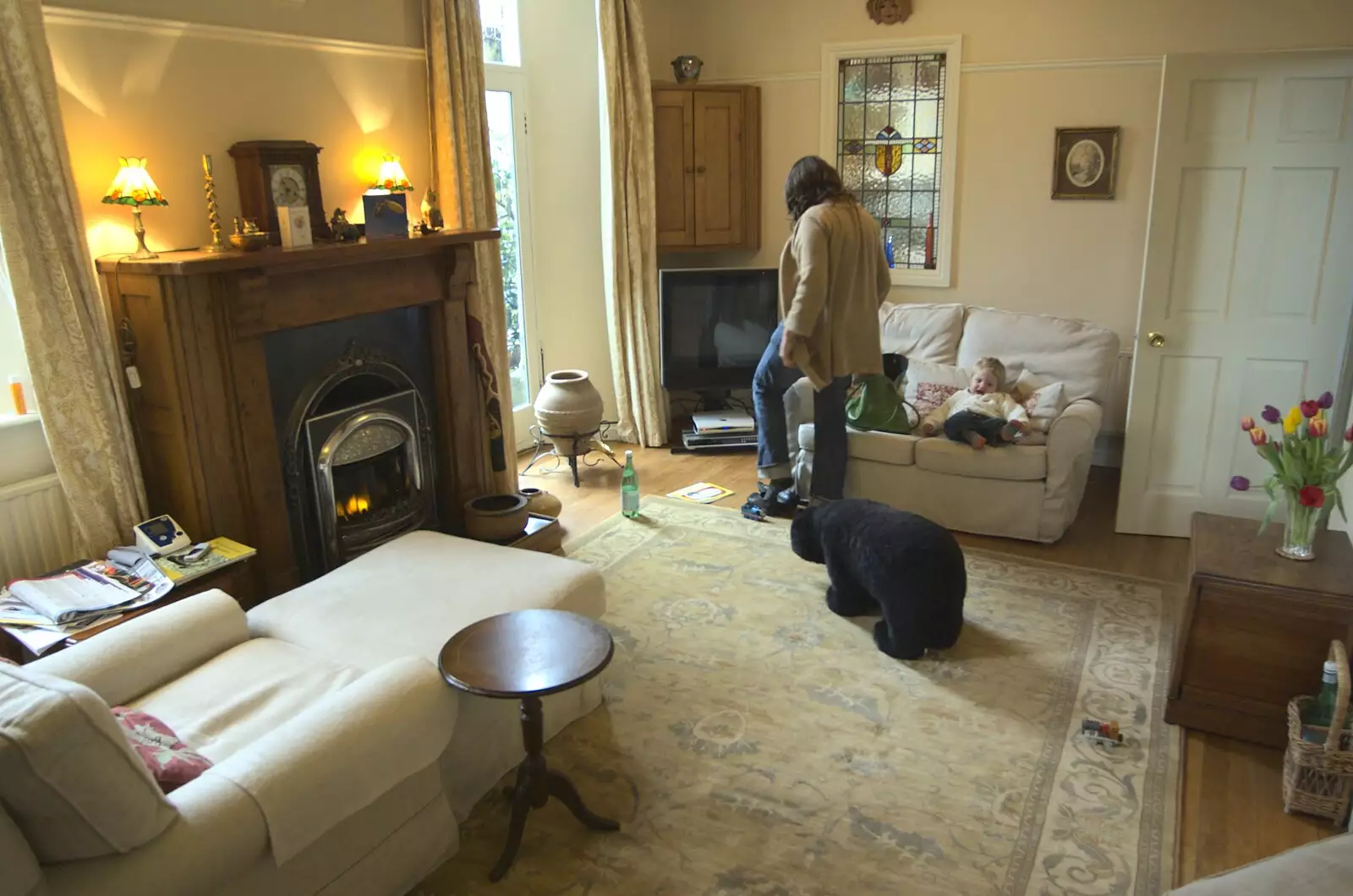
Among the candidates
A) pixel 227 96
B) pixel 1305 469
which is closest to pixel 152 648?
pixel 227 96

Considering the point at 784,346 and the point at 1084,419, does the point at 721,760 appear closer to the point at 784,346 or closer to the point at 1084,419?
the point at 784,346

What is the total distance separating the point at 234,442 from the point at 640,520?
1.94 metres

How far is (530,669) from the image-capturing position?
7.22ft

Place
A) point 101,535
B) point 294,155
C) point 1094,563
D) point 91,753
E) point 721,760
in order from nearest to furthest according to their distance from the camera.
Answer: point 91,753 → point 721,760 → point 101,535 → point 294,155 → point 1094,563

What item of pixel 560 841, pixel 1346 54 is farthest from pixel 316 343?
pixel 1346 54

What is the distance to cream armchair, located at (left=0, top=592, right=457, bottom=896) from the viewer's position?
1542mm

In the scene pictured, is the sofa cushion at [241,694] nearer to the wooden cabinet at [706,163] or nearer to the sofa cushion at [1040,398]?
the sofa cushion at [1040,398]

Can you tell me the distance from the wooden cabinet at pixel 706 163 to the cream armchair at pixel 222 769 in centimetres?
381

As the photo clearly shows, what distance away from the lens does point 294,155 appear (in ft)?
11.5

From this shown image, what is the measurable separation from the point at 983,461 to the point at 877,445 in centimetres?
49

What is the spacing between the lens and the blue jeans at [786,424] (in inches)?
170

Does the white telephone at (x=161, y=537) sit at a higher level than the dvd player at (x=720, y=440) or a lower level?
higher

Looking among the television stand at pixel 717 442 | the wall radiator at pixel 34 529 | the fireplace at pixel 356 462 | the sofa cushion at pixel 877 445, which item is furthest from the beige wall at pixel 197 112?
the television stand at pixel 717 442

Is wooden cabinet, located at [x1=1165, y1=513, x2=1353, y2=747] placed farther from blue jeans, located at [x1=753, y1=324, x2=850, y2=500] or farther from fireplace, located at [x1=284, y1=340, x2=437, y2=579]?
fireplace, located at [x1=284, y1=340, x2=437, y2=579]
